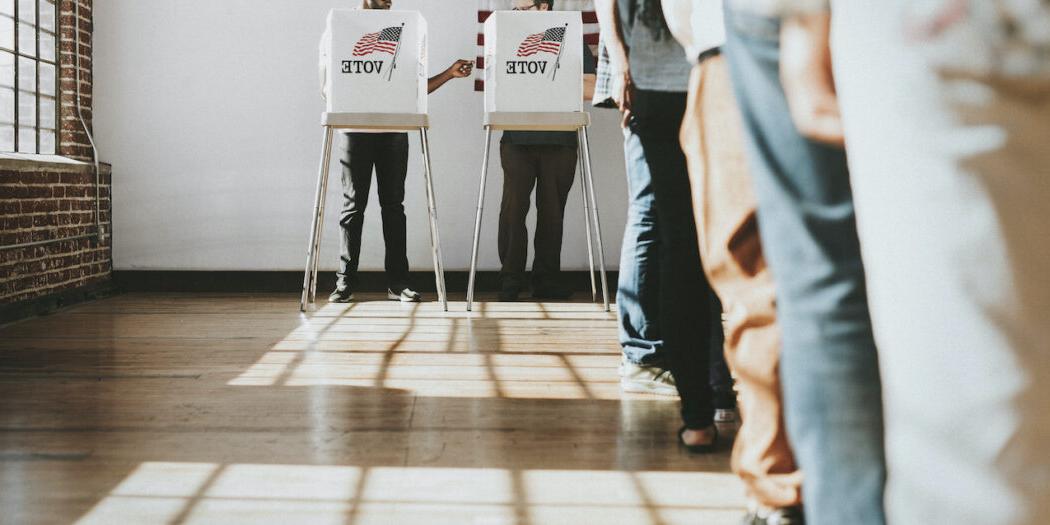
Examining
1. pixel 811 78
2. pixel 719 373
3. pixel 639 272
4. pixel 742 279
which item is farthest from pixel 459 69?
pixel 811 78

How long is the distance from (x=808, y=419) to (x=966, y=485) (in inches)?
7.4

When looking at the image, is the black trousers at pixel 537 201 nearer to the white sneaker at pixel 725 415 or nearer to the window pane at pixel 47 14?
the window pane at pixel 47 14

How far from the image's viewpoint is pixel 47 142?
4.27 m

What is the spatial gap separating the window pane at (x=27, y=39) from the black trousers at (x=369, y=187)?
1.32m

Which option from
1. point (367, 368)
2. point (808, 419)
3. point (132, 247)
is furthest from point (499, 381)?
point (132, 247)

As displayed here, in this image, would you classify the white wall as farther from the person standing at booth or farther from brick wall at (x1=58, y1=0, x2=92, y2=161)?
the person standing at booth

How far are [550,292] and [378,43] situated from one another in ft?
4.59

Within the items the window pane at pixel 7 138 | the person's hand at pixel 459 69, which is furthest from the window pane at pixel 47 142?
the person's hand at pixel 459 69

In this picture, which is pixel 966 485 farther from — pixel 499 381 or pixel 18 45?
pixel 18 45

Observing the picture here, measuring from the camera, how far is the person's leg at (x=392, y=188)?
4.24 metres

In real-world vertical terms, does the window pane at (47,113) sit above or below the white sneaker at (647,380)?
above

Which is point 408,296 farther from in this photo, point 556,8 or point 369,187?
point 556,8

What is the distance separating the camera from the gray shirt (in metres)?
1.74

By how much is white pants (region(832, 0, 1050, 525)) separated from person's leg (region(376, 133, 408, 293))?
144 inches
